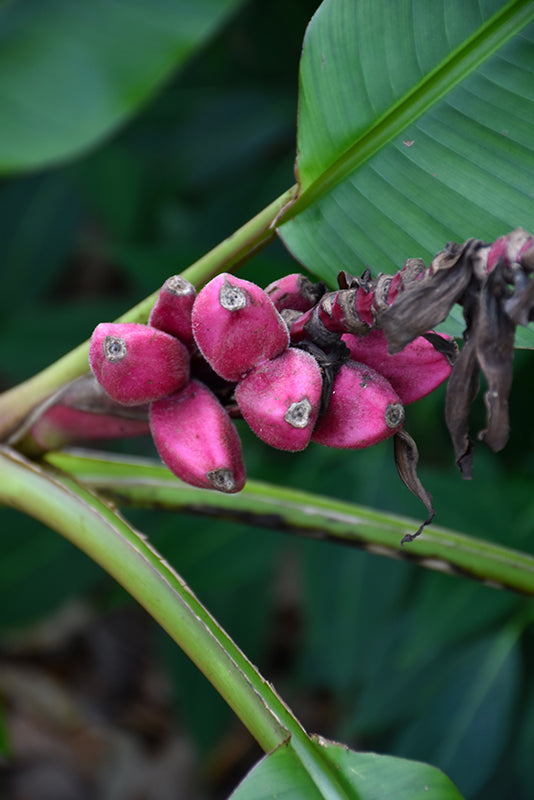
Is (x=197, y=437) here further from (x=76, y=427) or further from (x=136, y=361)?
(x=76, y=427)

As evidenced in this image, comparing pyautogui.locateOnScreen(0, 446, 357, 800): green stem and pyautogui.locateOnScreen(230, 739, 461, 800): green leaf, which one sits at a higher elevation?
pyautogui.locateOnScreen(0, 446, 357, 800): green stem

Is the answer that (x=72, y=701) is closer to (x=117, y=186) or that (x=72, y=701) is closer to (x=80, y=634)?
(x=80, y=634)

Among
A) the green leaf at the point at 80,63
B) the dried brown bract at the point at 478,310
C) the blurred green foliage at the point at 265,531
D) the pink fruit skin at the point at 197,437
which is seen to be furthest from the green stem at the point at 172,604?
the blurred green foliage at the point at 265,531

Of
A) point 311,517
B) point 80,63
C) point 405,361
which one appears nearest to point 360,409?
point 405,361

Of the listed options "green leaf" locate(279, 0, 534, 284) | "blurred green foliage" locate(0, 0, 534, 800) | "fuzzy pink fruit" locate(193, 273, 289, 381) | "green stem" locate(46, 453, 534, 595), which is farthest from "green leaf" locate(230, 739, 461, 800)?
"blurred green foliage" locate(0, 0, 534, 800)

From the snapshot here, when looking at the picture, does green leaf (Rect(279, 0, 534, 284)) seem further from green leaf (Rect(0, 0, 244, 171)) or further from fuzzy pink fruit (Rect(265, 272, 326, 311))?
green leaf (Rect(0, 0, 244, 171))
